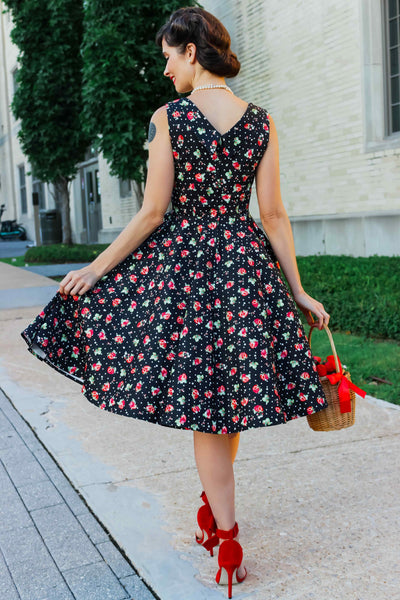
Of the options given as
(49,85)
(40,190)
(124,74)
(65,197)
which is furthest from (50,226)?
(124,74)

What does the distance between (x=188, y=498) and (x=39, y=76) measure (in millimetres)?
15545

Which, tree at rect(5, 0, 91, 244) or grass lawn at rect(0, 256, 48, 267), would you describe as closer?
tree at rect(5, 0, 91, 244)

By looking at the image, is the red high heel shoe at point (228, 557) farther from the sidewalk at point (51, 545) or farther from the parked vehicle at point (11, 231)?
the parked vehicle at point (11, 231)

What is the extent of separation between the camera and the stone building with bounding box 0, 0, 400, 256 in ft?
33.7

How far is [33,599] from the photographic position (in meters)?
Answer: 2.48

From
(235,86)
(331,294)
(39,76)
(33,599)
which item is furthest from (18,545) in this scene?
(39,76)

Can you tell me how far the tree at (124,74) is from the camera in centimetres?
1266

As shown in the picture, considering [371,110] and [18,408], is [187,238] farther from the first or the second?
[371,110]

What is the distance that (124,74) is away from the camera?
42.3 feet

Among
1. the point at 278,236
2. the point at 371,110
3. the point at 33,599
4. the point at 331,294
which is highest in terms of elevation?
the point at 371,110

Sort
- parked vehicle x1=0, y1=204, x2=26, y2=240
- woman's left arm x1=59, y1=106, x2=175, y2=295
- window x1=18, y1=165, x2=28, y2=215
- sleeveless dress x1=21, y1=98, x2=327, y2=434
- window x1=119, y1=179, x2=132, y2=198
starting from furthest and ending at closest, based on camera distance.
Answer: window x1=18, y1=165, x2=28, y2=215
parked vehicle x1=0, y1=204, x2=26, y2=240
window x1=119, y1=179, x2=132, y2=198
woman's left arm x1=59, y1=106, x2=175, y2=295
sleeveless dress x1=21, y1=98, x2=327, y2=434

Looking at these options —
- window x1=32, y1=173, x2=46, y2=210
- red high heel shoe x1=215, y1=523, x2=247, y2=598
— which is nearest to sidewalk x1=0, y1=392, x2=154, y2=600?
red high heel shoe x1=215, y1=523, x2=247, y2=598

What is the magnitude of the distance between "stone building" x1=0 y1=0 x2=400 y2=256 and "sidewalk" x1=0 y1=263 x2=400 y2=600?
20.3 ft

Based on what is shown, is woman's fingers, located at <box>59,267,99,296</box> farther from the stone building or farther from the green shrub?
the green shrub
